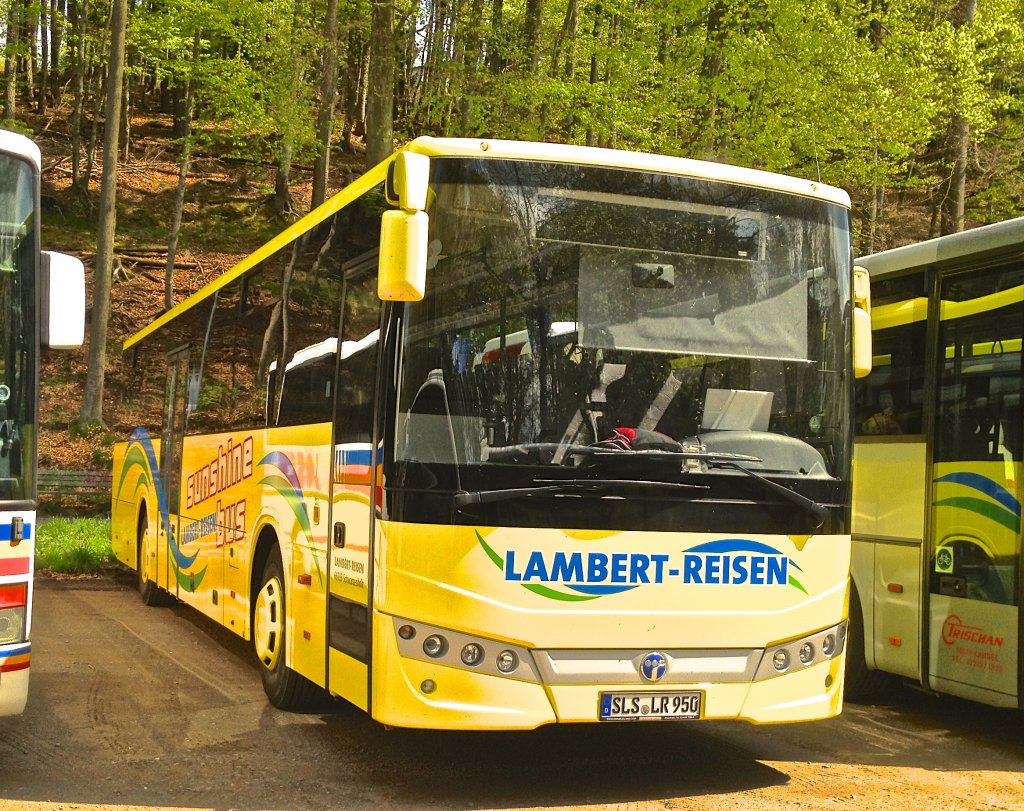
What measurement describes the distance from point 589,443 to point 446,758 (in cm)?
217

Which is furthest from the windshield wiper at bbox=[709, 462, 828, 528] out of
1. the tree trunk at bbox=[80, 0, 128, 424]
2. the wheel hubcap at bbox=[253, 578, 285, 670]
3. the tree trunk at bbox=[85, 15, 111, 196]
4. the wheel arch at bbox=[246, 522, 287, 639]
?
the tree trunk at bbox=[85, 15, 111, 196]

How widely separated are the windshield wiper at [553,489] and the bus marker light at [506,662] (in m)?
0.74

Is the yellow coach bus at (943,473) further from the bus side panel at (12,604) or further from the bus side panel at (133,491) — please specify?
the bus side panel at (133,491)

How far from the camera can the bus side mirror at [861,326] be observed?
23.5 ft

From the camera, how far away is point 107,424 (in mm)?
27469

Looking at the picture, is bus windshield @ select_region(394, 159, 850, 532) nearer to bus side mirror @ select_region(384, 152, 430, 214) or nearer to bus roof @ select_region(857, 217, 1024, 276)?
bus side mirror @ select_region(384, 152, 430, 214)

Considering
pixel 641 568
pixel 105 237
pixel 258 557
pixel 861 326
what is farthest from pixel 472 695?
pixel 105 237

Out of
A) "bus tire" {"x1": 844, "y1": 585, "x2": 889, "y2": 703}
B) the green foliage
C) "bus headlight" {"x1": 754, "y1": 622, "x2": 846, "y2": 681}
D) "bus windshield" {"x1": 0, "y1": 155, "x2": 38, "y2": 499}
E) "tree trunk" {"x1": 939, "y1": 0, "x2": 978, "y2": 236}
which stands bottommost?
the green foliage

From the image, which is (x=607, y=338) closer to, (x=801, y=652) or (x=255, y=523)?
(x=801, y=652)

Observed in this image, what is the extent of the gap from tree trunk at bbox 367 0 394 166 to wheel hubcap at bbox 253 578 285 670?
11.6 m

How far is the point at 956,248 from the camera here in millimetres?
8594

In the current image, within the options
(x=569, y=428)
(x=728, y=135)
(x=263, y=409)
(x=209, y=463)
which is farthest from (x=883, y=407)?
(x=728, y=135)

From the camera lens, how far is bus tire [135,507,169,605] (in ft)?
45.7

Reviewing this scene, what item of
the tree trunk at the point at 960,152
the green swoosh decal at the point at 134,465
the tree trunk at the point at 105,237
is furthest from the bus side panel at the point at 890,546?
the tree trunk at the point at 105,237
